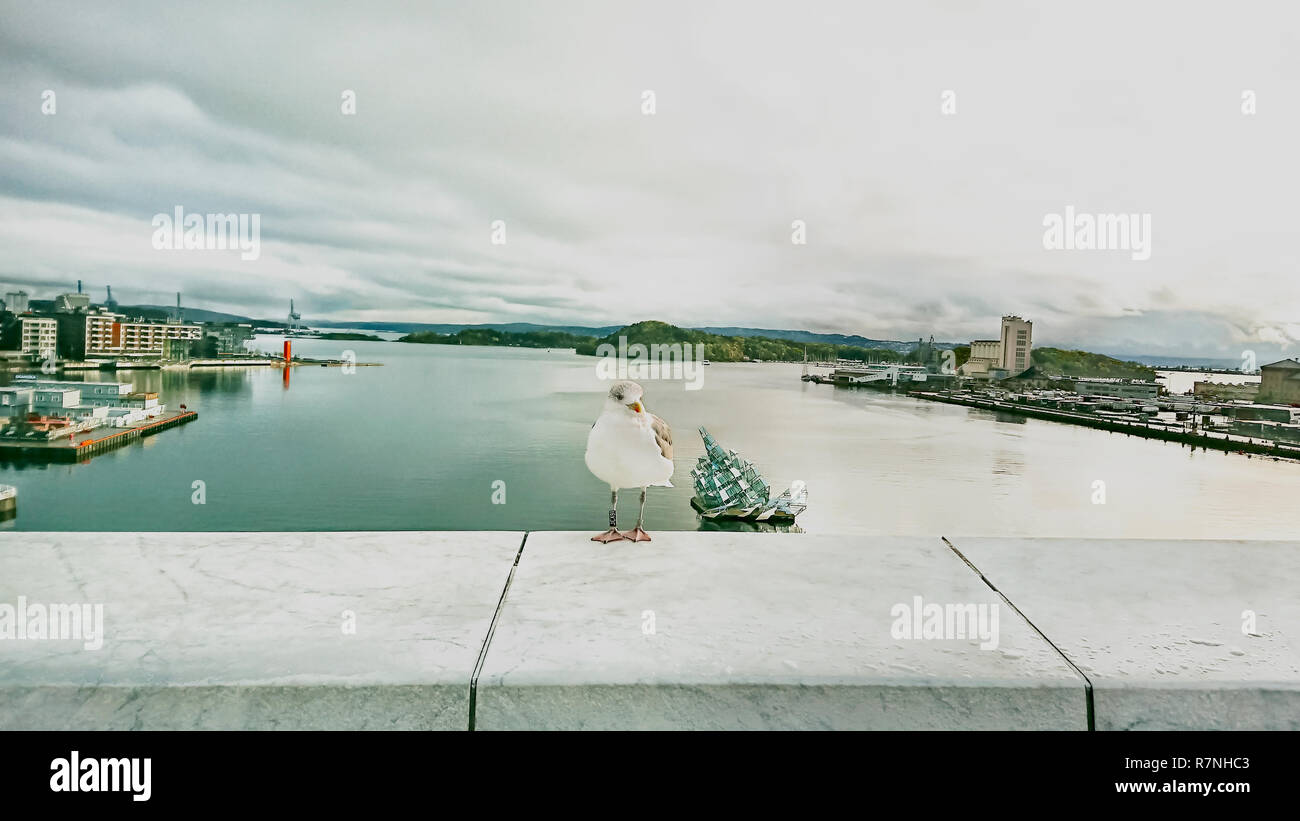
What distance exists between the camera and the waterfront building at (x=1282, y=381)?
1070cm

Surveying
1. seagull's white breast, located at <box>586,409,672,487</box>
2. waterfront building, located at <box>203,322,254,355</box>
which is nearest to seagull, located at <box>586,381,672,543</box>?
seagull's white breast, located at <box>586,409,672,487</box>

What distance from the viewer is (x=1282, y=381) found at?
37.0ft

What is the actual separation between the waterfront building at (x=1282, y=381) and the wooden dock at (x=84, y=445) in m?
28.7

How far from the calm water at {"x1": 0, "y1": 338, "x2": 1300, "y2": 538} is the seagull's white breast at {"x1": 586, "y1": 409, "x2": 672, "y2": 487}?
17088 millimetres

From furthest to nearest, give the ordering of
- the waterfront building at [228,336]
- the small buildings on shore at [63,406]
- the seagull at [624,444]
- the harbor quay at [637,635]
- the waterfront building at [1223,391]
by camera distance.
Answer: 1. the waterfront building at [228,336]
2. the small buildings on shore at [63,406]
3. the waterfront building at [1223,391]
4. the seagull at [624,444]
5. the harbor quay at [637,635]

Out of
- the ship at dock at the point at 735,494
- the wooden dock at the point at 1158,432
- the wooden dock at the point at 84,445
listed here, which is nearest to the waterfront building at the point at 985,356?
the wooden dock at the point at 1158,432

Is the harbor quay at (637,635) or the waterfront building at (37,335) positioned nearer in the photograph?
the harbor quay at (637,635)

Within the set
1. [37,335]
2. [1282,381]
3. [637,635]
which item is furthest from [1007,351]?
[37,335]

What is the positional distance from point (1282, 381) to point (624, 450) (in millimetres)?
13323

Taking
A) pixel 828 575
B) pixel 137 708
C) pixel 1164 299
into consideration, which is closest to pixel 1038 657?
pixel 828 575

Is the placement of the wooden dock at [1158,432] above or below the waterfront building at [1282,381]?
below

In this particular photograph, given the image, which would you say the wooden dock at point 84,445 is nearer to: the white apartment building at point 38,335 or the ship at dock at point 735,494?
the white apartment building at point 38,335

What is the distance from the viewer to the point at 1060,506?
87.2ft
